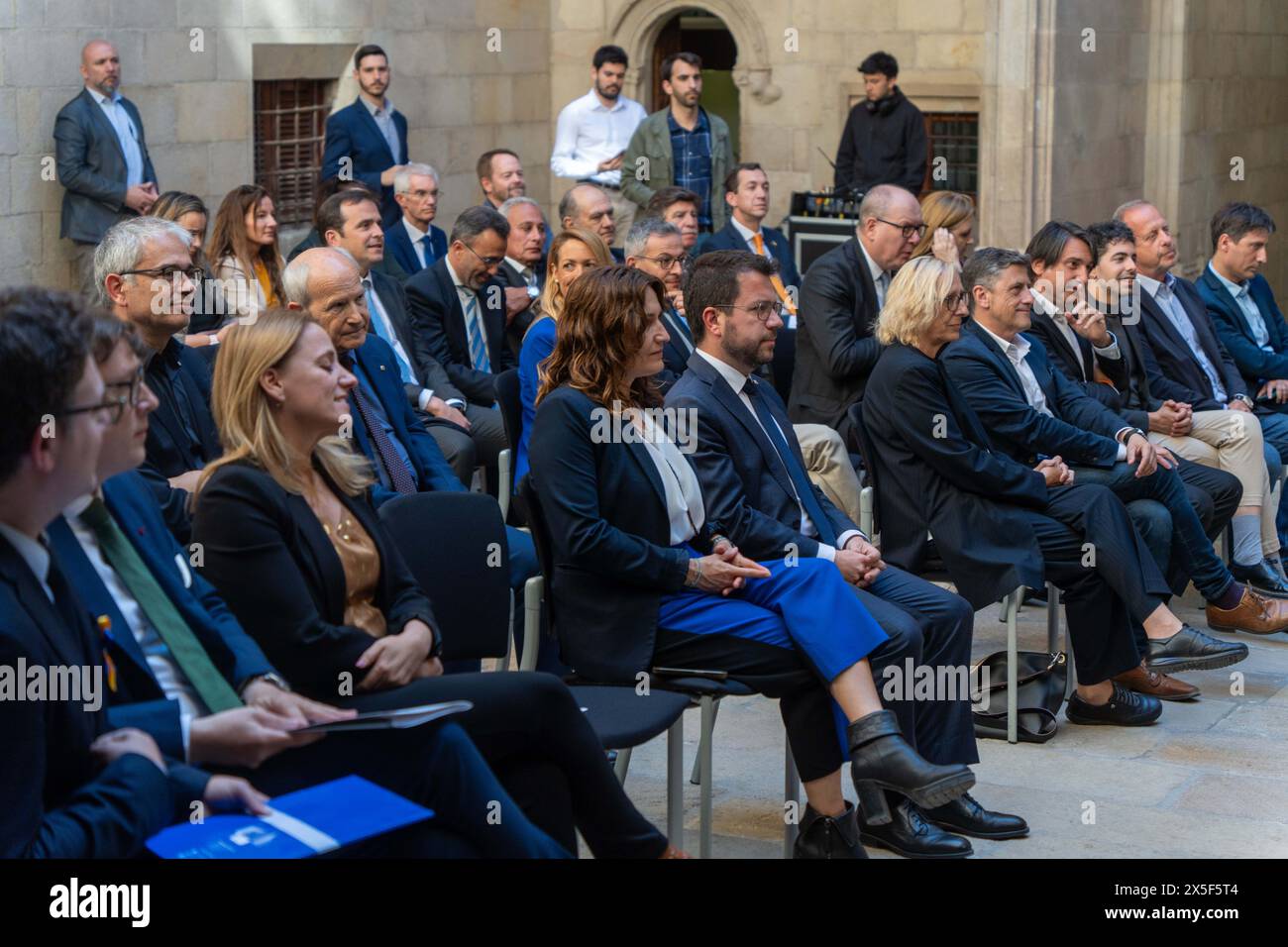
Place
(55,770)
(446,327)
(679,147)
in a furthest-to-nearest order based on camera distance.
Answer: (679,147) < (446,327) < (55,770)

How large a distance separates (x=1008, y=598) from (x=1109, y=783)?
0.64m

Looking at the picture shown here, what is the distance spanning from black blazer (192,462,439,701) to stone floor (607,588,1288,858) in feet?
4.54

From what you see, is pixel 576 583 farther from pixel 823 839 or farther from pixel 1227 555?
pixel 1227 555

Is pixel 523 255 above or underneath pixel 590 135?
underneath

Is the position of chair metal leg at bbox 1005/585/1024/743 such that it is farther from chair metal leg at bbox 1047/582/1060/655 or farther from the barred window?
the barred window

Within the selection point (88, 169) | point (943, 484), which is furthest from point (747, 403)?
point (88, 169)

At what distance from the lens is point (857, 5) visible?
13164 mm

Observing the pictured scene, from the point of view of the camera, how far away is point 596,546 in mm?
4414

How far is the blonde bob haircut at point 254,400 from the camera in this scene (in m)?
3.79

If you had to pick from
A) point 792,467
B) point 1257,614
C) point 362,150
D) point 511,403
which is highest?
point 362,150

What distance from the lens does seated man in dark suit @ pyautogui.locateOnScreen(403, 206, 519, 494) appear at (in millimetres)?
7277

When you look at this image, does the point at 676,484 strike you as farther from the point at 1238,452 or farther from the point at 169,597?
the point at 1238,452

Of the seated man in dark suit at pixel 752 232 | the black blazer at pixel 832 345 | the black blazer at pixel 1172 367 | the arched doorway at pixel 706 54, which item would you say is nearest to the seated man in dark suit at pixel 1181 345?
the black blazer at pixel 1172 367

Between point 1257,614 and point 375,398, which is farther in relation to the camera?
point 1257,614
